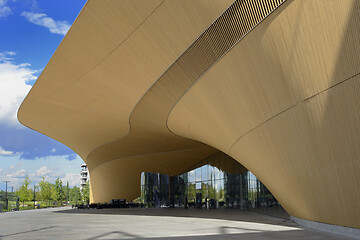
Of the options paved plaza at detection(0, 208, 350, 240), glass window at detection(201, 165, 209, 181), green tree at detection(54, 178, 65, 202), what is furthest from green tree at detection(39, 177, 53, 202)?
paved plaza at detection(0, 208, 350, 240)

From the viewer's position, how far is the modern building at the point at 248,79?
8031mm

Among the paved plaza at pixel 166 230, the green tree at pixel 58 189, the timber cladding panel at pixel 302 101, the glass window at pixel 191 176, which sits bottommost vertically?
the green tree at pixel 58 189

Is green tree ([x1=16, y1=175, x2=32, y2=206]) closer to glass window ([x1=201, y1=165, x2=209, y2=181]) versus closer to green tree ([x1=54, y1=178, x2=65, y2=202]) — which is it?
green tree ([x1=54, y1=178, x2=65, y2=202])

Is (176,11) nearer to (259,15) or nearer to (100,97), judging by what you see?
(259,15)

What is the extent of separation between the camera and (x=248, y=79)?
10.4 m

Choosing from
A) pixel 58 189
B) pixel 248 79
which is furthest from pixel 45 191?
pixel 248 79

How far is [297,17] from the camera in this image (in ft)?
26.5

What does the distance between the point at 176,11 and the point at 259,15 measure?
8.24 feet

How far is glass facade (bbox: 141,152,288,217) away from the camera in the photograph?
24.4m

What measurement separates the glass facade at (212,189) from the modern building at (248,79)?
7543mm

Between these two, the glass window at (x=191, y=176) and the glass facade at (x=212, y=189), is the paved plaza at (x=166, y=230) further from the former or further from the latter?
the glass window at (x=191, y=176)

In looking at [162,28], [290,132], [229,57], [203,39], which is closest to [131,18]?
[162,28]

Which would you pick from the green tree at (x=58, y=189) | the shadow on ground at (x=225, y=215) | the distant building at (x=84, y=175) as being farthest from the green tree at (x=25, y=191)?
the distant building at (x=84, y=175)

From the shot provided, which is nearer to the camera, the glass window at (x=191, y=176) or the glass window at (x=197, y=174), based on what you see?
the glass window at (x=197, y=174)
